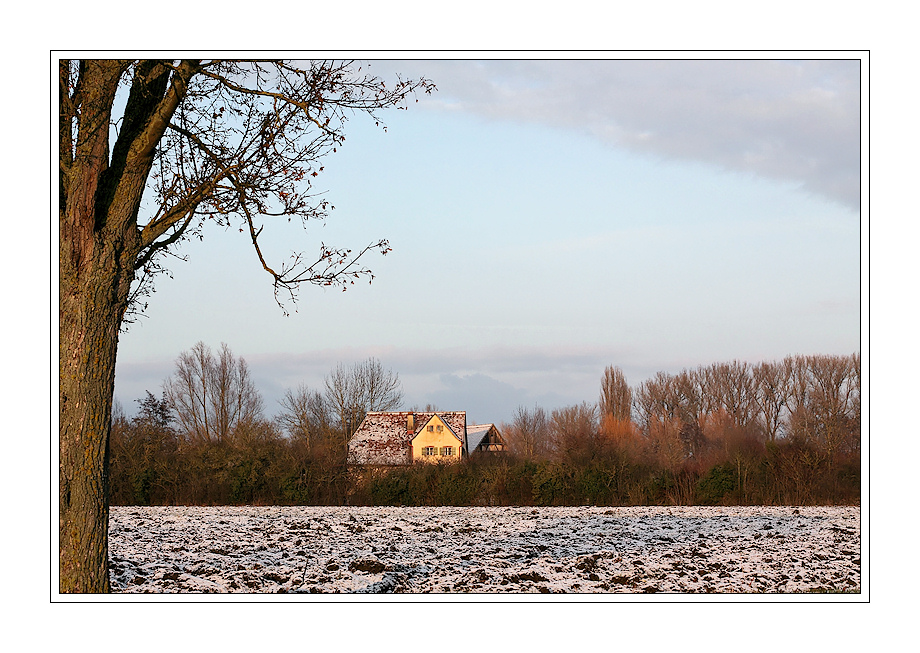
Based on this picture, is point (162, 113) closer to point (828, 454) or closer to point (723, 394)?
point (828, 454)

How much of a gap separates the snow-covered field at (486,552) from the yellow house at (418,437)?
4923 millimetres

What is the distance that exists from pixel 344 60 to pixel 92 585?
4.24 m

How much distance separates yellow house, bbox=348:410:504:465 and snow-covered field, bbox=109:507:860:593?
492cm

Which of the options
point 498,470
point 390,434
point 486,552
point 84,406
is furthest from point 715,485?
point 84,406

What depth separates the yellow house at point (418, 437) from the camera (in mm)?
19456

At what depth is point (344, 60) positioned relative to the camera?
5551 mm

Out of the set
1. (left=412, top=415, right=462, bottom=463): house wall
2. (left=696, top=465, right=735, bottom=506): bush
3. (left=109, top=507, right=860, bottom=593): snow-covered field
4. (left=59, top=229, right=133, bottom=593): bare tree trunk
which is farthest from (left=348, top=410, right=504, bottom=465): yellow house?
(left=59, top=229, right=133, bottom=593): bare tree trunk

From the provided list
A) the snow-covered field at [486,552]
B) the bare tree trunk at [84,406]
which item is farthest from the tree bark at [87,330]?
the snow-covered field at [486,552]

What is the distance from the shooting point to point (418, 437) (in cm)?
2145

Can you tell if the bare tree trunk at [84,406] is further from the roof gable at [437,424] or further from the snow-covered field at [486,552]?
the roof gable at [437,424]

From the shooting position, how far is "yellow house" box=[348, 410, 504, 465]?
63.8 ft

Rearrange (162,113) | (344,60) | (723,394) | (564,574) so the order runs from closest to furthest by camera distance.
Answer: (162,113) → (344,60) → (564,574) → (723,394)
